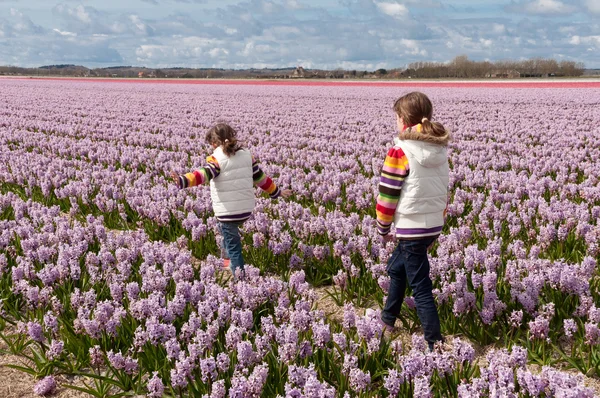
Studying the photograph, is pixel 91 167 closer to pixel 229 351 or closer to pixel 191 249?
pixel 191 249

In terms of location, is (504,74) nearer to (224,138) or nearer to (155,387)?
(224,138)

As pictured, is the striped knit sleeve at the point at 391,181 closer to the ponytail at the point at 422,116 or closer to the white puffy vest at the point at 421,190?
the white puffy vest at the point at 421,190

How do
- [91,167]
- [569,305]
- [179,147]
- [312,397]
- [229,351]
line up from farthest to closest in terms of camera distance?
[179,147] → [91,167] → [569,305] → [229,351] → [312,397]

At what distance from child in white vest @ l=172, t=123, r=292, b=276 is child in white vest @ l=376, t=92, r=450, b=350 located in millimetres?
2036

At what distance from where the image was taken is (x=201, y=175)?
5.80 m

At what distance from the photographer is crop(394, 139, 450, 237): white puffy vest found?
14.3ft

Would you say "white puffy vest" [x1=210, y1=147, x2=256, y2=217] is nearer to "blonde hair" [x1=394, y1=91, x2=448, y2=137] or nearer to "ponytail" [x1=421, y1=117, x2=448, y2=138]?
"blonde hair" [x1=394, y1=91, x2=448, y2=137]

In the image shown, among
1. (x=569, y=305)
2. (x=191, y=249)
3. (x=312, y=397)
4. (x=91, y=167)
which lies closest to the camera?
(x=312, y=397)

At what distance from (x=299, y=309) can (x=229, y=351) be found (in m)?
0.77

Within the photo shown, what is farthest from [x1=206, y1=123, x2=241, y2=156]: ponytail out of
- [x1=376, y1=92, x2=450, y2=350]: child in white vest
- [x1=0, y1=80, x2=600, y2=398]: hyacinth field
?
[x1=376, y1=92, x2=450, y2=350]: child in white vest

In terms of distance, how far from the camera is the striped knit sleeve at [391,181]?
4.40 m

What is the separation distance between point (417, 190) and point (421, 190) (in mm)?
39

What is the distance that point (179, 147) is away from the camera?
608 inches

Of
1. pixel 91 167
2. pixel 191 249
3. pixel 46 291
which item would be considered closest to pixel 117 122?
pixel 91 167
